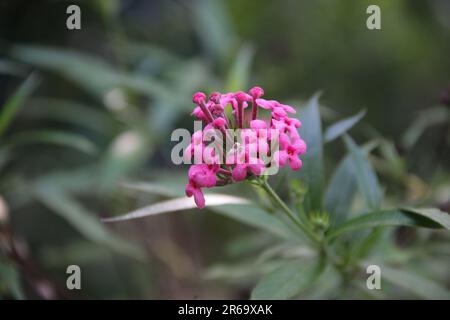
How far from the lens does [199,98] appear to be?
35.5 inches

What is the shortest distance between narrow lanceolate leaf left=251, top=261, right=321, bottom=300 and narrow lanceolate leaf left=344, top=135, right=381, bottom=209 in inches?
7.3

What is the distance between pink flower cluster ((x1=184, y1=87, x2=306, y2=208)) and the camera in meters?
0.84

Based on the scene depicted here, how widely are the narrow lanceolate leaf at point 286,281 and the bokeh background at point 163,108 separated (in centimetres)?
31

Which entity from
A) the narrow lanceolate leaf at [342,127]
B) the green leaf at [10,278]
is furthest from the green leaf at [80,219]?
the narrow lanceolate leaf at [342,127]

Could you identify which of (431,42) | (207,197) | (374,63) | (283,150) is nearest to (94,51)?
(374,63)

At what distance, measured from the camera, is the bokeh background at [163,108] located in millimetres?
1580

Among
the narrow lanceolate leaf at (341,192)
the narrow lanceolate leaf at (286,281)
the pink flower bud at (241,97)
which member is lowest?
the narrow lanceolate leaf at (286,281)

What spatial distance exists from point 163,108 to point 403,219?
1.09 metres

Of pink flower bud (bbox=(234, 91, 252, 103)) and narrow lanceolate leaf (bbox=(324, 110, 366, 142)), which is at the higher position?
narrow lanceolate leaf (bbox=(324, 110, 366, 142))

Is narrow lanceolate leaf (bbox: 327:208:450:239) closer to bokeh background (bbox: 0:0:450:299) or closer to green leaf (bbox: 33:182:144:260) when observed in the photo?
bokeh background (bbox: 0:0:450:299)

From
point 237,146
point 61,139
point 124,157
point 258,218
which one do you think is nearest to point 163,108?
point 124,157

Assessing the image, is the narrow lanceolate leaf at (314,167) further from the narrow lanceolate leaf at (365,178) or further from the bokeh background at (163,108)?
the bokeh background at (163,108)

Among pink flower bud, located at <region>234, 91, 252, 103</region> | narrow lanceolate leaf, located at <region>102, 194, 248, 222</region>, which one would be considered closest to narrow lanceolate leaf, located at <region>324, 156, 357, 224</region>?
narrow lanceolate leaf, located at <region>102, 194, 248, 222</region>
